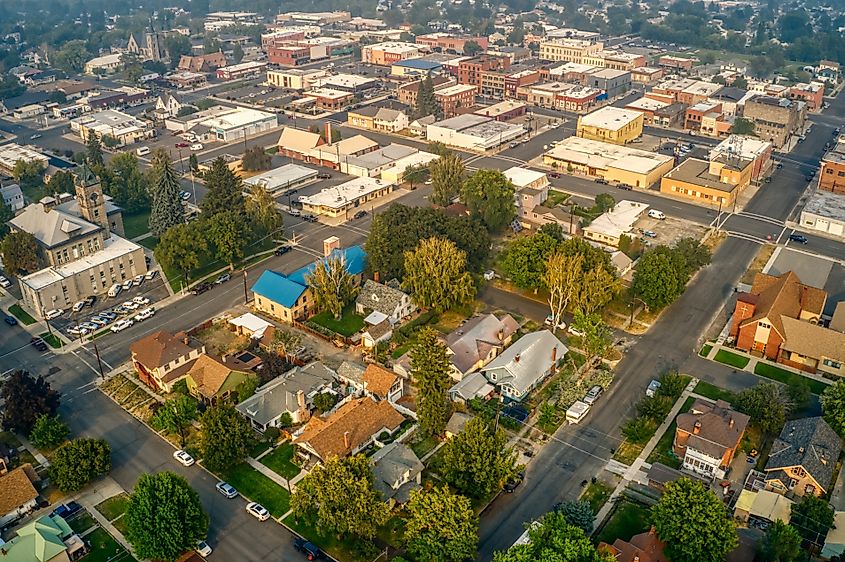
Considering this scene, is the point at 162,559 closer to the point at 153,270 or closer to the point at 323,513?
the point at 323,513

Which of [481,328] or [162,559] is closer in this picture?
[162,559]

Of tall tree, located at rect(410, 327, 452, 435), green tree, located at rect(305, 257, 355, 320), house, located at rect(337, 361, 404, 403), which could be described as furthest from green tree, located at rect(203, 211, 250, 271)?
tall tree, located at rect(410, 327, 452, 435)

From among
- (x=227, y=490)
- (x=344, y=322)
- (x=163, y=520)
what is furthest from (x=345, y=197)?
(x=163, y=520)

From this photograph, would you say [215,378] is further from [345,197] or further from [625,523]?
[345,197]

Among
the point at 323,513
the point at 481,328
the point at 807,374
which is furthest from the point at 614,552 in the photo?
the point at 807,374

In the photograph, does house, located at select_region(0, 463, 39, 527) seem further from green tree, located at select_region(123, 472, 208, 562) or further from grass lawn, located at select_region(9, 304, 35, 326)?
grass lawn, located at select_region(9, 304, 35, 326)

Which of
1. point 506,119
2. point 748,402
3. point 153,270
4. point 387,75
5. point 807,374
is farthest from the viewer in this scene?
point 387,75
